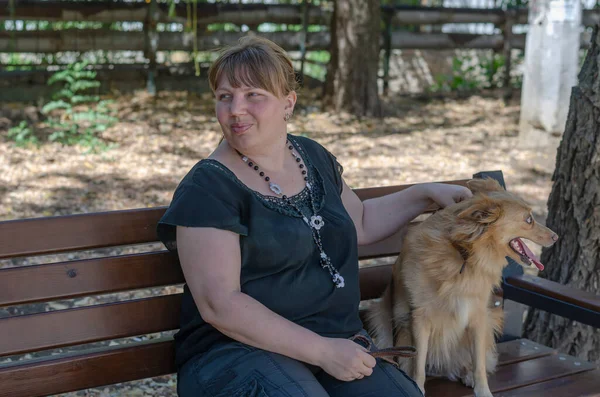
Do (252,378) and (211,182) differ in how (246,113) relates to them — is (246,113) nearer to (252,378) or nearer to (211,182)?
(211,182)

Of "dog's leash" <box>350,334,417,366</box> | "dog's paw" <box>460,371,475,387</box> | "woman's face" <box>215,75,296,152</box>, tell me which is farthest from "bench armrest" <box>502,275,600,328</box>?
"woman's face" <box>215,75,296,152</box>

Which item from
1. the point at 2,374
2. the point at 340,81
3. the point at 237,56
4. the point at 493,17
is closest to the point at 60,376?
the point at 2,374

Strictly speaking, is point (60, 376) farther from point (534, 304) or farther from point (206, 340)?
point (534, 304)

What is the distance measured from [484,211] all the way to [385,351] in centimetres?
66

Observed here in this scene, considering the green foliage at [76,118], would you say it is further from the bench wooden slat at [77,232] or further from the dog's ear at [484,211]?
the dog's ear at [484,211]

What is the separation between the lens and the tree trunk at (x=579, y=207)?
12.2 feet

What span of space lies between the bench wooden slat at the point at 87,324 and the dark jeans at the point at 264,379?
10.5 inches

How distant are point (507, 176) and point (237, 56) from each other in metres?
5.39

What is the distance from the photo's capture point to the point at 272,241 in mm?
2410

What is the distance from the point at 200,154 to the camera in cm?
735

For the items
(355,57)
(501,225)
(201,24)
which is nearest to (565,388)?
(501,225)

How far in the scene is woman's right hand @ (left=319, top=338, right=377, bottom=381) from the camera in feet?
7.73

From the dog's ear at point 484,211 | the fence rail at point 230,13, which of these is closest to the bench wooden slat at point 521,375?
the dog's ear at point 484,211

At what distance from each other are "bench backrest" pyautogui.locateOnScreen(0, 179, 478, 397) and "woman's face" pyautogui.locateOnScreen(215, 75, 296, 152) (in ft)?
1.47
